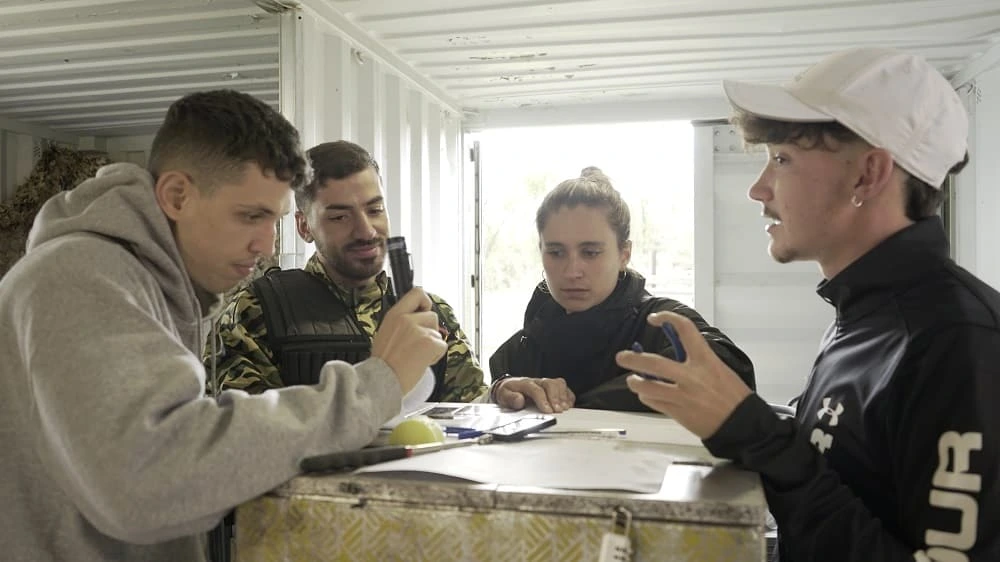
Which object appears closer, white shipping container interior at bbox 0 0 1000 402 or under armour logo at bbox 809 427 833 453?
under armour logo at bbox 809 427 833 453

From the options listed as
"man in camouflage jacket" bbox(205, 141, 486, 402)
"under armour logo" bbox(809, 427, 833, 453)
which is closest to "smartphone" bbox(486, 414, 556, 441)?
"under armour logo" bbox(809, 427, 833, 453)

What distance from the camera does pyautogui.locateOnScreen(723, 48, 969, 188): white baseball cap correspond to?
1157 millimetres

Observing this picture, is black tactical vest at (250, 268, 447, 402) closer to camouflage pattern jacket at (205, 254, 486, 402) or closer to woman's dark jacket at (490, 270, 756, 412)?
camouflage pattern jacket at (205, 254, 486, 402)

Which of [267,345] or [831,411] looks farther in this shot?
[267,345]

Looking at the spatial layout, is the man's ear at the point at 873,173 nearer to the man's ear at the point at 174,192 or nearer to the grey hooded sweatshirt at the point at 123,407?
the grey hooded sweatshirt at the point at 123,407

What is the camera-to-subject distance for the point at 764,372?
4.68 m

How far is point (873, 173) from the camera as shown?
118 cm

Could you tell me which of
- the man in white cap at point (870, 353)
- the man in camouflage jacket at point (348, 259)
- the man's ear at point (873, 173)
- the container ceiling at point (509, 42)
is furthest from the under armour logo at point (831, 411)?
the container ceiling at point (509, 42)

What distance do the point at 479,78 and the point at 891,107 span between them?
132 inches

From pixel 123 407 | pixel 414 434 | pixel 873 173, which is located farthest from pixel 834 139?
pixel 123 407

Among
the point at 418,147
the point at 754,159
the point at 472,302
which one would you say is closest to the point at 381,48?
the point at 418,147

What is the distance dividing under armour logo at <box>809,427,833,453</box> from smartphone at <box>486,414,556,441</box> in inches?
16.5

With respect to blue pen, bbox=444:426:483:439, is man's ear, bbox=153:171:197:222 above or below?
above

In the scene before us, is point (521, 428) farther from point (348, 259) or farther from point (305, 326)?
point (348, 259)
